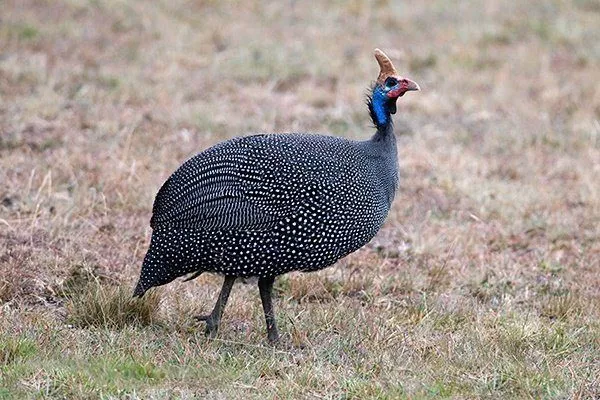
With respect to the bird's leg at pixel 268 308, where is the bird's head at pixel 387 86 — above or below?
above

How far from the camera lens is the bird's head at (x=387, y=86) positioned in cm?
527

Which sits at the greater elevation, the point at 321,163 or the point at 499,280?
the point at 321,163

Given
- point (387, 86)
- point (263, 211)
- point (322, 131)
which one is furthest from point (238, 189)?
point (322, 131)

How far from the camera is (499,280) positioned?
622cm

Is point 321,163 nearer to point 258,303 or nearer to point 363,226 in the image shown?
point 363,226

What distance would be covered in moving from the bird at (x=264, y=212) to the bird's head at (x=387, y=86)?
0.36m

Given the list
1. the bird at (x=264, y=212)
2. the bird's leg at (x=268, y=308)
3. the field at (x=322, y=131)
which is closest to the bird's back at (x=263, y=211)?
the bird at (x=264, y=212)

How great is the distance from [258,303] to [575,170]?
3973 millimetres

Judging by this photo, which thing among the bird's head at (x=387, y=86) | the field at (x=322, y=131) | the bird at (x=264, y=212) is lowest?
the field at (x=322, y=131)

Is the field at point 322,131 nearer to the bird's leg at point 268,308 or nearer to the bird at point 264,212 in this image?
the bird's leg at point 268,308

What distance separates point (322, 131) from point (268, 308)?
4.47 m

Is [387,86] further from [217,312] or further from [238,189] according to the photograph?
[217,312]

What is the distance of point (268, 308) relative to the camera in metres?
5.05

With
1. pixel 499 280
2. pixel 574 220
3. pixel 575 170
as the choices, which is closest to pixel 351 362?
pixel 499 280
